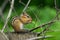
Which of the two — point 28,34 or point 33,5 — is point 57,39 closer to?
point 28,34

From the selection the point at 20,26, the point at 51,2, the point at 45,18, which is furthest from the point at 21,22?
the point at 51,2

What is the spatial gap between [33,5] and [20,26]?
376 centimetres

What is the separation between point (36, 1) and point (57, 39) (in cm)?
452

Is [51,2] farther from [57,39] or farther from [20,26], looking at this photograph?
[57,39]

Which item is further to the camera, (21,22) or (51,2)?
(51,2)

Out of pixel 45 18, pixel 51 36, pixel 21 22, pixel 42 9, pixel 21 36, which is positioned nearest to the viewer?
pixel 51 36

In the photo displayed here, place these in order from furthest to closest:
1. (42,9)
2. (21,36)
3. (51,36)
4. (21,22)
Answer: (42,9)
(21,22)
(21,36)
(51,36)

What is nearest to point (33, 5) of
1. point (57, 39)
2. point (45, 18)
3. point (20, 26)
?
point (45, 18)

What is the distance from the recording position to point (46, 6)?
296 inches

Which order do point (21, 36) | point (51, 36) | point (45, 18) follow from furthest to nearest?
point (45, 18) < point (21, 36) < point (51, 36)

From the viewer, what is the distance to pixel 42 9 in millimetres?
7199

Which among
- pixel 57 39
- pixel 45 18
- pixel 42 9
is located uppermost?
pixel 42 9

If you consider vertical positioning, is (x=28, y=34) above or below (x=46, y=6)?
below

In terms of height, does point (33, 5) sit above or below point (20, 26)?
above
